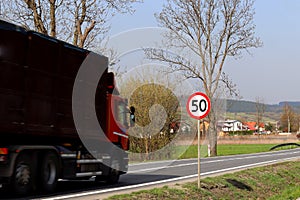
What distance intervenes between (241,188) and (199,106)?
3.57 m

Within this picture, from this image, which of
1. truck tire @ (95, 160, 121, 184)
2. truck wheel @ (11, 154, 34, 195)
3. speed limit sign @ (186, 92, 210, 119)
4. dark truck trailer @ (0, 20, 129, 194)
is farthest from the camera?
truck tire @ (95, 160, 121, 184)

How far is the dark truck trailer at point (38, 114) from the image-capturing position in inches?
427

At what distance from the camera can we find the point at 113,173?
15.4 metres

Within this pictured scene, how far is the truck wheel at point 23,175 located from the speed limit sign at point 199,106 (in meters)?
4.53

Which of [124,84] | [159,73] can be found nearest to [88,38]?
[124,84]

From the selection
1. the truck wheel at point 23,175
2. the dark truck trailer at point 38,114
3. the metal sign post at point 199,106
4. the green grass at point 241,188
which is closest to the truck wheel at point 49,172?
the dark truck trailer at point 38,114

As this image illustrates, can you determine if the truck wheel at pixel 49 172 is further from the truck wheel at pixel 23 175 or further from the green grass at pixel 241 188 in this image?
the green grass at pixel 241 188

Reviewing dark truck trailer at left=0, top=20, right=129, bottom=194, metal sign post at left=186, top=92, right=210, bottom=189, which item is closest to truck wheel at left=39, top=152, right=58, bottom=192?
dark truck trailer at left=0, top=20, right=129, bottom=194

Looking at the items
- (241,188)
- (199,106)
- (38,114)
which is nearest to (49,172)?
(38,114)

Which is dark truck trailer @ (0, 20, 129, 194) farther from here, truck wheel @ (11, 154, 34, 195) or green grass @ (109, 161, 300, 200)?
green grass @ (109, 161, 300, 200)

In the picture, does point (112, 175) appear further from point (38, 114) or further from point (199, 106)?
point (38, 114)

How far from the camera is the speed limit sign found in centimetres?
1397

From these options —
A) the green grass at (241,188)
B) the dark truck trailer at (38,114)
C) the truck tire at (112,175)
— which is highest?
the dark truck trailer at (38,114)

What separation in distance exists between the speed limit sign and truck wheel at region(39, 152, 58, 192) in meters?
3.81
